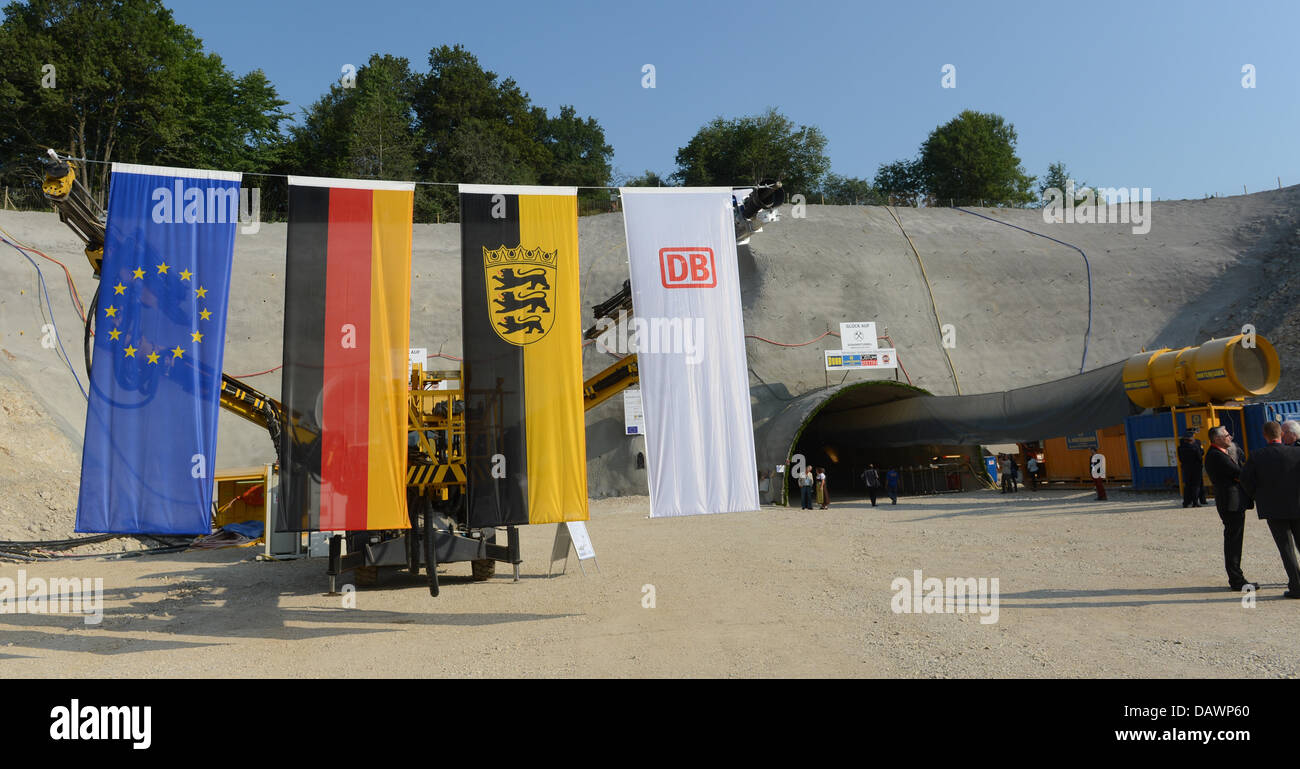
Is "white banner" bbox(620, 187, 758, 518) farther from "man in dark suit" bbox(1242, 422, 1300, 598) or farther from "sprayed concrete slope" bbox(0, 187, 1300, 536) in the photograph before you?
"sprayed concrete slope" bbox(0, 187, 1300, 536)

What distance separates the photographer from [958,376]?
111 ft

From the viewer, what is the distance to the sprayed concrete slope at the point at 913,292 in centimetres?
3055

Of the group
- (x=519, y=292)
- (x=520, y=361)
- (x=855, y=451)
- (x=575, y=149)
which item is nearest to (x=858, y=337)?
(x=855, y=451)

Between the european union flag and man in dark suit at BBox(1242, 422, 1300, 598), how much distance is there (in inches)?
487

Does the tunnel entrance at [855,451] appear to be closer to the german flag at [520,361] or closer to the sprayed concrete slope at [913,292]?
the sprayed concrete slope at [913,292]

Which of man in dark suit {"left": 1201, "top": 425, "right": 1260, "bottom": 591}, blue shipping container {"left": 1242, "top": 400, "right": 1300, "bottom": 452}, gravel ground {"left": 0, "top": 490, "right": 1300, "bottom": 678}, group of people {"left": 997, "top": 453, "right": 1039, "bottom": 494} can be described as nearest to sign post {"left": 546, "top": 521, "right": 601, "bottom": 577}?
gravel ground {"left": 0, "top": 490, "right": 1300, "bottom": 678}

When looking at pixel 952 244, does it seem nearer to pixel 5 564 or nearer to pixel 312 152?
pixel 5 564

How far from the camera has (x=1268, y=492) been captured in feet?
28.0

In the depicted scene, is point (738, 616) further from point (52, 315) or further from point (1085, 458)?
point (52, 315)

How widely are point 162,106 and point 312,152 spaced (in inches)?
427

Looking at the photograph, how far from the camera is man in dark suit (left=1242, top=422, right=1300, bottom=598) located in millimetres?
8406

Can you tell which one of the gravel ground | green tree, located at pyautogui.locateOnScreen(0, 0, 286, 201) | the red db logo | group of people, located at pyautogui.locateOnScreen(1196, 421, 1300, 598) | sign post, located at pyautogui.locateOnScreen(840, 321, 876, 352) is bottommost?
the gravel ground

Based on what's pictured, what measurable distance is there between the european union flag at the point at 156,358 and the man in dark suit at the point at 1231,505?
1232 cm

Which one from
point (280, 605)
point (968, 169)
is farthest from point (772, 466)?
point (968, 169)
